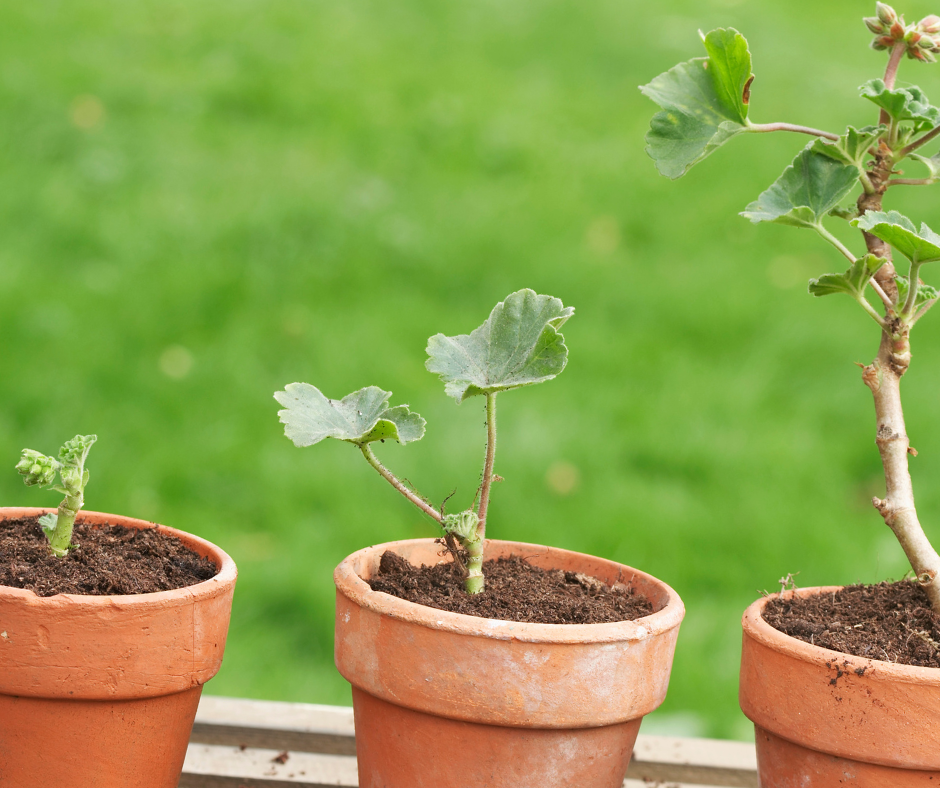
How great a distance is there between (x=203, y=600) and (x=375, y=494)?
1.34 meters

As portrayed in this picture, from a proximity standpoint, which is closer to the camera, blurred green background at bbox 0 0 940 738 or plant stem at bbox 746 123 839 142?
plant stem at bbox 746 123 839 142

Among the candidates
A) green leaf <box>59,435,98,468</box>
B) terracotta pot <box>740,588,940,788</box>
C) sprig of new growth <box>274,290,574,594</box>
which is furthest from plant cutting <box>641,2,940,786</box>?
green leaf <box>59,435,98,468</box>

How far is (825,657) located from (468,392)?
1.53 ft

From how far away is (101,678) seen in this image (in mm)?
1030

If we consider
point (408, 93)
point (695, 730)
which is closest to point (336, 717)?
point (695, 730)

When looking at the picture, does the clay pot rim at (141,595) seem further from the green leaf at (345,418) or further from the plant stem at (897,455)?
the plant stem at (897,455)

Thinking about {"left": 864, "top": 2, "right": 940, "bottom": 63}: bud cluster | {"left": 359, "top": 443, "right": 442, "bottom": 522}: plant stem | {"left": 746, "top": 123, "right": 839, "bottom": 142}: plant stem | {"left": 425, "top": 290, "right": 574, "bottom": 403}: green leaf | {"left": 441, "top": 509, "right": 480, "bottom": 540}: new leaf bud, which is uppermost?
{"left": 864, "top": 2, "right": 940, "bottom": 63}: bud cluster

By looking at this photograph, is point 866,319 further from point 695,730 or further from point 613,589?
point 613,589

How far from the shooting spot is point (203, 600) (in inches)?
42.4

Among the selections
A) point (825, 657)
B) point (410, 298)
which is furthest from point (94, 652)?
point (410, 298)

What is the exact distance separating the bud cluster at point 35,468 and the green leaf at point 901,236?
92 cm

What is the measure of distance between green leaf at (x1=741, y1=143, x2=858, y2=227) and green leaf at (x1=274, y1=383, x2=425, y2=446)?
0.48m

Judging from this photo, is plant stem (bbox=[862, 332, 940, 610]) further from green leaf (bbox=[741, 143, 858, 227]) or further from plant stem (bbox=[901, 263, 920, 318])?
green leaf (bbox=[741, 143, 858, 227])

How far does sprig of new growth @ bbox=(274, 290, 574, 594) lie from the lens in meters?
1.11
